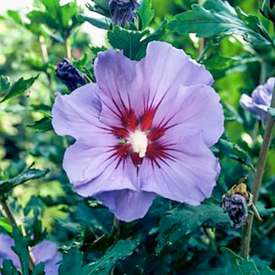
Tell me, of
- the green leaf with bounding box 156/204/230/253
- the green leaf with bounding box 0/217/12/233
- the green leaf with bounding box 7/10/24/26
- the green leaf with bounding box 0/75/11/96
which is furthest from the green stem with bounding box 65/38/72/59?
the green leaf with bounding box 156/204/230/253

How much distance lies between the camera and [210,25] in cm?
86

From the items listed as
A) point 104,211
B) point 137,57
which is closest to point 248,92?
point 104,211

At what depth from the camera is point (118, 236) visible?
0.85m

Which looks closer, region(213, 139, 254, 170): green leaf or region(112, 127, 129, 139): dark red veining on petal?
region(112, 127, 129, 139): dark red veining on petal

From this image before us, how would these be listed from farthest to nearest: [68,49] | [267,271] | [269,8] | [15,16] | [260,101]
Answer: [15,16]
[68,49]
[260,101]
[269,8]
[267,271]

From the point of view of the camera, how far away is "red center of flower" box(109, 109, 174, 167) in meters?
Answer: 0.76

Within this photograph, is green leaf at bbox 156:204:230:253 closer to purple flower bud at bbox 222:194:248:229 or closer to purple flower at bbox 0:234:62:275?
purple flower bud at bbox 222:194:248:229

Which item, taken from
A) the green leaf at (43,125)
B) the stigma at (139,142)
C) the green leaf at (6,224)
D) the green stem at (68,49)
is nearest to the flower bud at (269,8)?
the stigma at (139,142)

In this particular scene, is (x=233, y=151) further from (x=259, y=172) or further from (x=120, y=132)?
(x=120, y=132)

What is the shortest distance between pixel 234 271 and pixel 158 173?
18 cm

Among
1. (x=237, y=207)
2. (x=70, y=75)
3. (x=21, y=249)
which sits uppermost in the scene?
(x=70, y=75)

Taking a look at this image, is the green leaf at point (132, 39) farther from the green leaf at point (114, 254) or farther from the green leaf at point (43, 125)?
the green leaf at point (114, 254)

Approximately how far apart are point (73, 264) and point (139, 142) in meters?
0.20

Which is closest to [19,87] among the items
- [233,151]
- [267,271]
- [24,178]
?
[24,178]
